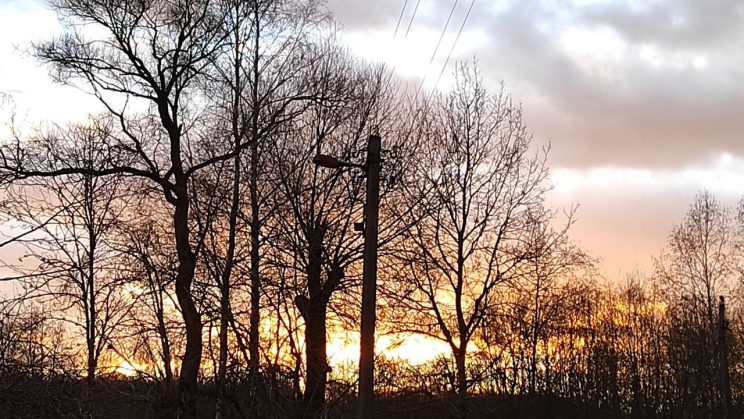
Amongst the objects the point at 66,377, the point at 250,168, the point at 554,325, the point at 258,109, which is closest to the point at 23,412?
the point at 66,377

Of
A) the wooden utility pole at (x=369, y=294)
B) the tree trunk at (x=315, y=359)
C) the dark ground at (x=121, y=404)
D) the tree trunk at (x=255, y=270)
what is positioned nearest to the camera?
the wooden utility pole at (x=369, y=294)

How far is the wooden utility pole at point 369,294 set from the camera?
1098 centimetres

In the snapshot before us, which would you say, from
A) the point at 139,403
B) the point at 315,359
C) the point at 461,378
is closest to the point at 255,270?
the point at 315,359

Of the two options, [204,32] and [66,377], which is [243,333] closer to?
[66,377]

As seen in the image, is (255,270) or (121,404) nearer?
(121,404)

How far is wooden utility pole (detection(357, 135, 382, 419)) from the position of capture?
11.0m

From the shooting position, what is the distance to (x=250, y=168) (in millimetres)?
20031

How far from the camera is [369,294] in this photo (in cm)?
1135

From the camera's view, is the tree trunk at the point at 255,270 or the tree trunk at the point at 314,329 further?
the tree trunk at the point at 314,329

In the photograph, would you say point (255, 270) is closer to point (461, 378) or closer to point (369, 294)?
point (369, 294)

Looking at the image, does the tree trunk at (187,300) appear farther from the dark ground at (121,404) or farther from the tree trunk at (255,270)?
the tree trunk at (255,270)

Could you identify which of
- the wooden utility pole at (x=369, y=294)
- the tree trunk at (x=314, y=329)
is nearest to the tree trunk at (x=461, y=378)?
the tree trunk at (x=314, y=329)

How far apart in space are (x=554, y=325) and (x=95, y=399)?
67.4 feet

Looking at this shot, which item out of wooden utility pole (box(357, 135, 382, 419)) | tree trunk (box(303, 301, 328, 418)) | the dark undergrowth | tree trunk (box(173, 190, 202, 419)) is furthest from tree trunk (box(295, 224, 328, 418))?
wooden utility pole (box(357, 135, 382, 419))
